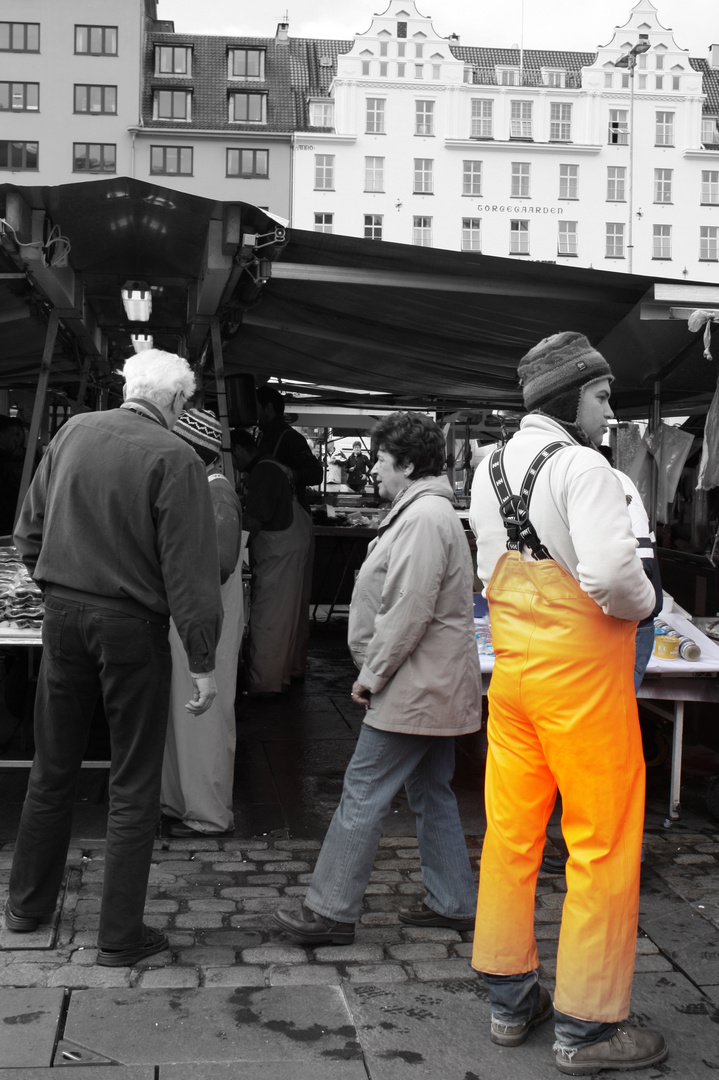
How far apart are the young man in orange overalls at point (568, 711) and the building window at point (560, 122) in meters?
59.1

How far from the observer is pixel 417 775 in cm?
373

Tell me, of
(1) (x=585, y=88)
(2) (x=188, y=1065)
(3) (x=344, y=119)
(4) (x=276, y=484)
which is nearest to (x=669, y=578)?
(4) (x=276, y=484)

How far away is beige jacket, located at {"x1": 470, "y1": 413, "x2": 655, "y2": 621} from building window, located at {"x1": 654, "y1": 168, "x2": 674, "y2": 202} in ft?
187

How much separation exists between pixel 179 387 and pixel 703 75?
66.1 metres

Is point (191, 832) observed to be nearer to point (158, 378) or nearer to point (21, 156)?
point (158, 378)

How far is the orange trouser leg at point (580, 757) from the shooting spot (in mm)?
2668

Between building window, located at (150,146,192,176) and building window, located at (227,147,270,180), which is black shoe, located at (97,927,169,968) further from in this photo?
building window, located at (227,147,270,180)

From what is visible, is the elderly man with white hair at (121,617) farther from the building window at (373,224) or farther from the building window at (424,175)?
the building window at (424,175)

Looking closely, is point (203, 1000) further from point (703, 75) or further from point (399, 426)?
point (703, 75)

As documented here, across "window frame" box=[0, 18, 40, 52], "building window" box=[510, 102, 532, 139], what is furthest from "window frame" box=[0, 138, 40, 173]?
"building window" box=[510, 102, 532, 139]

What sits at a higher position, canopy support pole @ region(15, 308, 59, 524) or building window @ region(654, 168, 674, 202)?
building window @ region(654, 168, 674, 202)

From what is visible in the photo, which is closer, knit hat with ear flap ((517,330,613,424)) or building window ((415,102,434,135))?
knit hat with ear flap ((517,330,613,424))

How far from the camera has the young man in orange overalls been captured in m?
2.66

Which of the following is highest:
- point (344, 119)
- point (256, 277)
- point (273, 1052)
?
point (344, 119)
